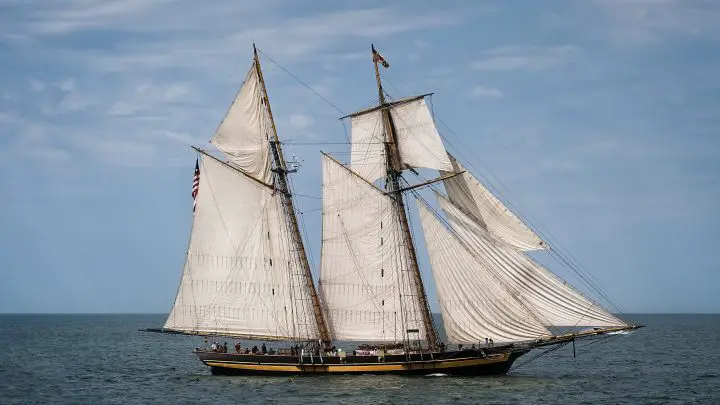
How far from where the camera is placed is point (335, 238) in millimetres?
68312

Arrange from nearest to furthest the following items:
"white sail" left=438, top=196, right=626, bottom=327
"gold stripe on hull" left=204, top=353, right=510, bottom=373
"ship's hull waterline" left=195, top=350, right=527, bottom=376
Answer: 1. "white sail" left=438, top=196, right=626, bottom=327
2. "gold stripe on hull" left=204, top=353, right=510, bottom=373
3. "ship's hull waterline" left=195, top=350, right=527, bottom=376

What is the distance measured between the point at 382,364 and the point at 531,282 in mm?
11634

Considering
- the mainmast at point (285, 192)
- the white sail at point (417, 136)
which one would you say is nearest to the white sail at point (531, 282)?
the white sail at point (417, 136)

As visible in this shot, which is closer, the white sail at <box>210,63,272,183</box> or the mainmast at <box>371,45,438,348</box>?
the mainmast at <box>371,45,438,348</box>

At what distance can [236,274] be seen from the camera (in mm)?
69938

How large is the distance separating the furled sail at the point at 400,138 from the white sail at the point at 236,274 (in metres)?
8.38

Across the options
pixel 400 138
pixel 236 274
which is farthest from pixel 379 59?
pixel 236 274

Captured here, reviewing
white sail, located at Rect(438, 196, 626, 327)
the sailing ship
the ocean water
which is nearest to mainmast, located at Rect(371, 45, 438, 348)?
the sailing ship

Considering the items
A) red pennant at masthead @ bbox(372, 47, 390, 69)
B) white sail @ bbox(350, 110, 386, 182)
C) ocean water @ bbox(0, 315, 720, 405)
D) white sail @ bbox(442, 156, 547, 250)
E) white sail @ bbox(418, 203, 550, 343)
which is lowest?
ocean water @ bbox(0, 315, 720, 405)

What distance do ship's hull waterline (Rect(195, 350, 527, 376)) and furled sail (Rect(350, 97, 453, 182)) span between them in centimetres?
1342

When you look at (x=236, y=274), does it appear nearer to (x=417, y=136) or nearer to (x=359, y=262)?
(x=359, y=262)

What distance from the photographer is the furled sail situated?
223 ft

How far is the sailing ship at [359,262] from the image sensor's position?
64.2 m

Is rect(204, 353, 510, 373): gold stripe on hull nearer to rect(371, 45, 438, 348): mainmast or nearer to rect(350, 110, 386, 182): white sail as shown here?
rect(371, 45, 438, 348): mainmast
